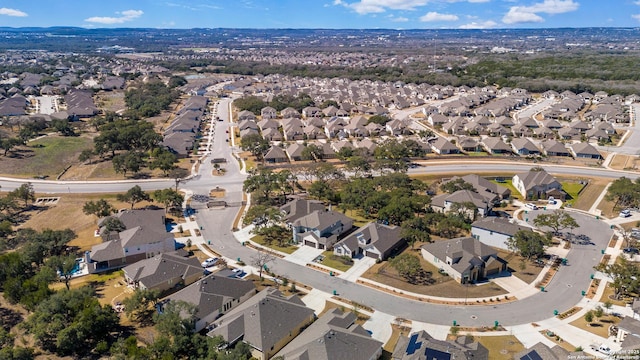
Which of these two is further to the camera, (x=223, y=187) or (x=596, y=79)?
(x=596, y=79)

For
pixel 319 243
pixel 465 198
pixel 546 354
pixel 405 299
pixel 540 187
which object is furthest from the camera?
pixel 540 187

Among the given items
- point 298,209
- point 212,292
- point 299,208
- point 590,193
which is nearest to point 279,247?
point 298,209

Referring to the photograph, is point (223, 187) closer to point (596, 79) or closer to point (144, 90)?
point (144, 90)

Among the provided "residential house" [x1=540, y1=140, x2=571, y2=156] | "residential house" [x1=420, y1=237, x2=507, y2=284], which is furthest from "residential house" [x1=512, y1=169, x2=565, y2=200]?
"residential house" [x1=420, y1=237, x2=507, y2=284]

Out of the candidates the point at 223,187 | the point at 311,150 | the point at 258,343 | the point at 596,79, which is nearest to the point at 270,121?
the point at 311,150

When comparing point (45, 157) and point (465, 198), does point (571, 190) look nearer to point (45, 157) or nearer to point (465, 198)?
point (465, 198)
